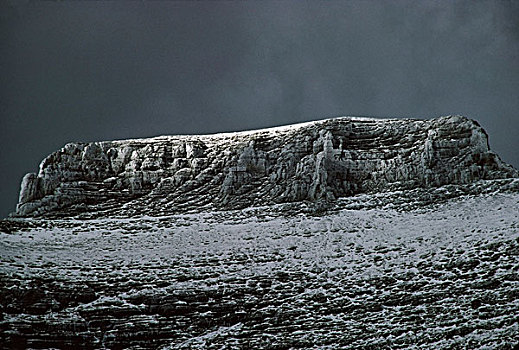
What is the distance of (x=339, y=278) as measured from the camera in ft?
102

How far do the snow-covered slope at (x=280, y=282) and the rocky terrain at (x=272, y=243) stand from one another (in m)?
0.11

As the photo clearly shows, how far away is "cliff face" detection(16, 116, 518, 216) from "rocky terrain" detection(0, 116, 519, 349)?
0.15m

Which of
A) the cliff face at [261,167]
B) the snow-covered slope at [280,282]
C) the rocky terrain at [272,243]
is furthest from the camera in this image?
the cliff face at [261,167]

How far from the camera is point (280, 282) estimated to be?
31.4 m

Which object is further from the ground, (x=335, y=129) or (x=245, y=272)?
(x=335, y=129)

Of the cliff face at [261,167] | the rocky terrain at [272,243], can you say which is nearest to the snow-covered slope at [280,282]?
the rocky terrain at [272,243]

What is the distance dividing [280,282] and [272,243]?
6.25m

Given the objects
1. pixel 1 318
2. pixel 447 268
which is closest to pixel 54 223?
pixel 1 318

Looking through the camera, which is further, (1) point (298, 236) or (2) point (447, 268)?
(1) point (298, 236)

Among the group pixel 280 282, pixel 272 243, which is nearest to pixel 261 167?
pixel 272 243

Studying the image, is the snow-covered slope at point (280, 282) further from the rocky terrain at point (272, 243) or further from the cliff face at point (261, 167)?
the cliff face at point (261, 167)

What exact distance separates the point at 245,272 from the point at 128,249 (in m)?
9.60

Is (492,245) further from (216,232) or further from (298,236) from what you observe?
(216,232)

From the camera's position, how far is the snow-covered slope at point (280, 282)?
82.7 ft
